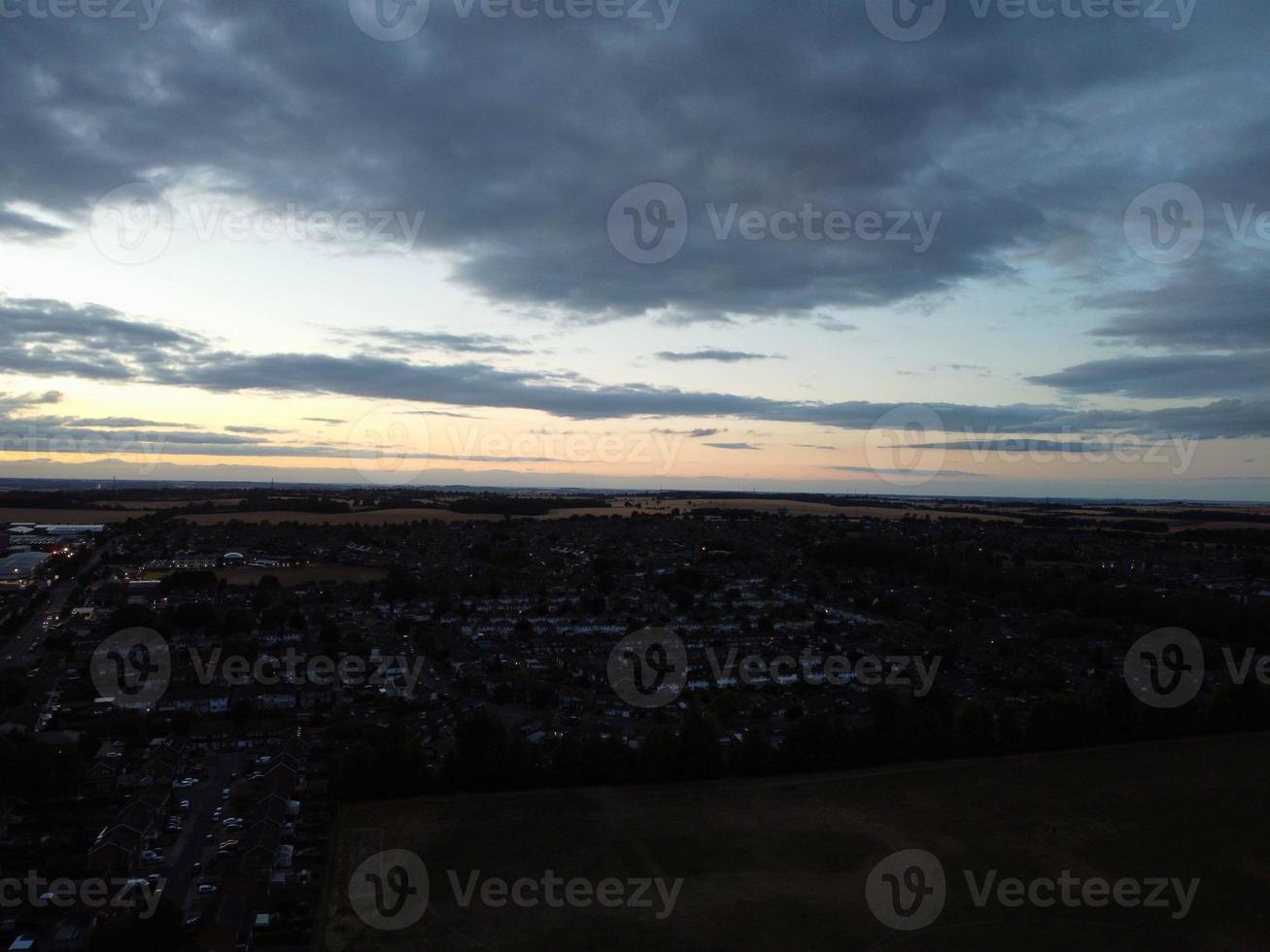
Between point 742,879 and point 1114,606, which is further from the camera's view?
point 1114,606

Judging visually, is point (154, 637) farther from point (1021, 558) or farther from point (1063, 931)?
point (1021, 558)

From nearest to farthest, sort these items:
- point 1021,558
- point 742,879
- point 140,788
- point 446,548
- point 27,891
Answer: point 27,891 → point 742,879 → point 140,788 → point 1021,558 → point 446,548

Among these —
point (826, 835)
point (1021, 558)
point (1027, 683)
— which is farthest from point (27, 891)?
point (1021, 558)

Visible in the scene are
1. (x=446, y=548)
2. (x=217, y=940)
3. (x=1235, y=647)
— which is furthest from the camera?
(x=446, y=548)
